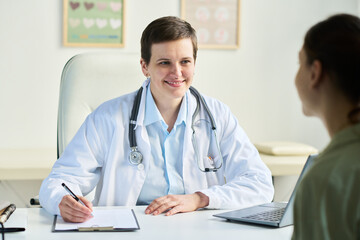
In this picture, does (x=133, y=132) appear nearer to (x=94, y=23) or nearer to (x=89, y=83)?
(x=89, y=83)

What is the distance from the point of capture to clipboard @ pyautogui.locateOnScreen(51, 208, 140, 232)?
1240 mm

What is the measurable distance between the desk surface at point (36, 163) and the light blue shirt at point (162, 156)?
0.93 metres

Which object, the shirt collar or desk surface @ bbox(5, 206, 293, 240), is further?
the shirt collar

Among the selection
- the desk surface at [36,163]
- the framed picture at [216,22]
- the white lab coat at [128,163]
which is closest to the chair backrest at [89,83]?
the white lab coat at [128,163]

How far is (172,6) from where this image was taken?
10.7ft

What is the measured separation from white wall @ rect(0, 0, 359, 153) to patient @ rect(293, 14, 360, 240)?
8.28 ft

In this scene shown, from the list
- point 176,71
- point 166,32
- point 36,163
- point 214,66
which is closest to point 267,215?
point 176,71

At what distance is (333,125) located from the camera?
734 millimetres

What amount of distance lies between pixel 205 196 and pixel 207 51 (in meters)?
1.90

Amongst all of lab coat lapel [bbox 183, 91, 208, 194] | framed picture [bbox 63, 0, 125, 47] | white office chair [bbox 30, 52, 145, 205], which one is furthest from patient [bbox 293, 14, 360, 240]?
framed picture [bbox 63, 0, 125, 47]

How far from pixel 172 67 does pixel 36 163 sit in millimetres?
1150

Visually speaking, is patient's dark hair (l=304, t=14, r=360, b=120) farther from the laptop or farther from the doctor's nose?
the doctor's nose

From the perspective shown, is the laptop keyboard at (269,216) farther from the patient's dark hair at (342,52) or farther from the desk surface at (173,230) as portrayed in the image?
the patient's dark hair at (342,52)

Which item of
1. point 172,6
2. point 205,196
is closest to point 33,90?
point 172,6
